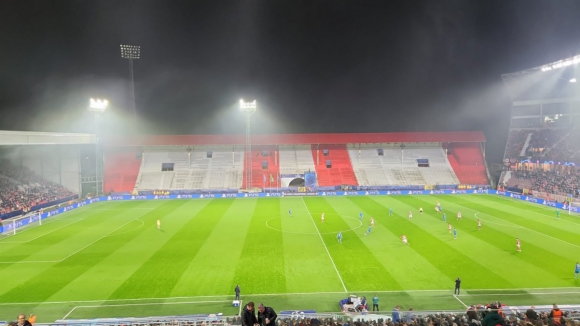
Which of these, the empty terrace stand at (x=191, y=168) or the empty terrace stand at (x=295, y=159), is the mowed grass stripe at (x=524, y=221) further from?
the empty terrace stand at (x=191, y=168)

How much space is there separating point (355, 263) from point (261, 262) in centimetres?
566

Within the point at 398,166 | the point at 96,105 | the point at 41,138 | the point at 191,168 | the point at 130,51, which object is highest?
the point at 130,51

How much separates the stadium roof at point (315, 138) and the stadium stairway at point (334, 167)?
9.16 feet

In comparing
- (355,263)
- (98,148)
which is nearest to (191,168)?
(98,148)

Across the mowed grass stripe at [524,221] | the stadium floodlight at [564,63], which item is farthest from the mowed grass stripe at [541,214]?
the stadium floodlight at [564,63]

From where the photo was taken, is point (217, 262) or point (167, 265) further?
point (217, 262)

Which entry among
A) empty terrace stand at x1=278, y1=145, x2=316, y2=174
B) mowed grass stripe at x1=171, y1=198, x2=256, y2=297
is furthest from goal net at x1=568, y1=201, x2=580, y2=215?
empty terrace stand at x1=278, y1=145, x2=316, y2=174

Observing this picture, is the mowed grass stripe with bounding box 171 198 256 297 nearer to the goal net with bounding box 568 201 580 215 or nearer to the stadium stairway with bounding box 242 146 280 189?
the stadium stairway with bounding box 242 146 280 189

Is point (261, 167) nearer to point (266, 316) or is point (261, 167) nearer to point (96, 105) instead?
point (96, 105)

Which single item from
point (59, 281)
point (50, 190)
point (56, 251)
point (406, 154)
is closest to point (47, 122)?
point (50, 190)

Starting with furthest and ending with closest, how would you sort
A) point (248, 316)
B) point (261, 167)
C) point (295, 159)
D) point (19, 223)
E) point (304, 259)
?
point (295, 159), point (261, 167), point (19, 223), point (304, 259), point (248, 316)

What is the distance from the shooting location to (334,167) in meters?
59.2

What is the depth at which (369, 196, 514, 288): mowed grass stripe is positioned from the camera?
18.5 m

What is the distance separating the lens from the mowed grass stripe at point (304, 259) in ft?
59.8
